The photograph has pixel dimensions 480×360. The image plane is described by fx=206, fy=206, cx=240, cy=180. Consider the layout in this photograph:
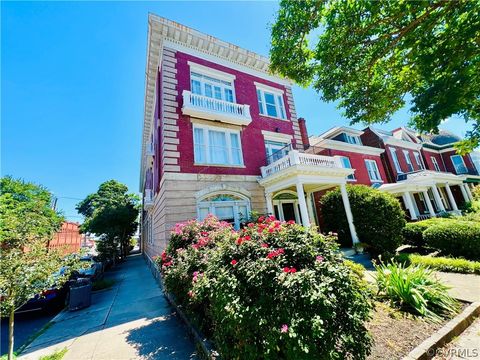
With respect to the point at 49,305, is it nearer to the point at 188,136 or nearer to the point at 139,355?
the point at 139,355

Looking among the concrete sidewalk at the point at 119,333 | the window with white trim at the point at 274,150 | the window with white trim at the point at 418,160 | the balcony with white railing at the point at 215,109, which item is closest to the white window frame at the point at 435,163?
the window with white trim at the point at 418,160

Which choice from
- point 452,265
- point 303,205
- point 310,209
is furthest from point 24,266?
point 310,209

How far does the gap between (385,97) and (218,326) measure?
922cm

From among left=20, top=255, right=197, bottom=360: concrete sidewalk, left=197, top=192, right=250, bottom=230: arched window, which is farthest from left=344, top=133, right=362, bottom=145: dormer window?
left=20, top=255, right=197, bottom=360: concrete sidewalk

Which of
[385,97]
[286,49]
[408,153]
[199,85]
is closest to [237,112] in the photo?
[199,85]

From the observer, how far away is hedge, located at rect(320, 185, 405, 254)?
10.4 m

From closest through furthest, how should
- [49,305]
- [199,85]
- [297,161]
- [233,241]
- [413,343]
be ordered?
[413,343], [233,241], [49,305], [297,161], [199,85]

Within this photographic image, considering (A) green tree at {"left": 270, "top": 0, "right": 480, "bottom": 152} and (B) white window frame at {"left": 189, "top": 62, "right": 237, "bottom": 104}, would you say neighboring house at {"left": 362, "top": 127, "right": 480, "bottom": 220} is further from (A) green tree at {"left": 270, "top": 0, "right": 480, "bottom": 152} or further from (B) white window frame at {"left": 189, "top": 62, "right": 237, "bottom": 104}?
(B) white window frame at {"left": 189, "top": 62, "right": 237, "bottom": 104}

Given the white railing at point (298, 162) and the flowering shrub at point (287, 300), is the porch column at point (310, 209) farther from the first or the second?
the flowering shrub at point (287, 300)

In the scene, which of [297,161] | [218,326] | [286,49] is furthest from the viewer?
[297,161]

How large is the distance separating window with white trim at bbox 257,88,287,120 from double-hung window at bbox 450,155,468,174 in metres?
29.4

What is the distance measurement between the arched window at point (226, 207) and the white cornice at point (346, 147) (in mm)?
11574

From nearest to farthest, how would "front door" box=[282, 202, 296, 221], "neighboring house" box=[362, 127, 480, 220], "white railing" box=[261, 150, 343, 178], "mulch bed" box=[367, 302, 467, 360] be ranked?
"mulch bed" box=[367, 302, 467, 360] → "white railing" box=[261, 150, 343, 178] → "front door" box=[282, 202, 296, 221] → "neighboring house" box=[362, 127, 480, 220]

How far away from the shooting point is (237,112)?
1245cm
